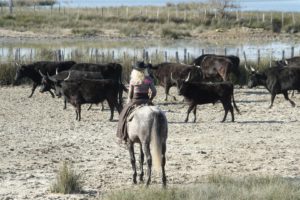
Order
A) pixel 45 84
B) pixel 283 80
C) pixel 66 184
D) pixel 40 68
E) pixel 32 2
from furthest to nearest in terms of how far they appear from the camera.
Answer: pixel 32 2
pixel 40 68
pixel 45 84
pixel 283 80
pixel 66 184

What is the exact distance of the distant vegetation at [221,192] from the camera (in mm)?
10633

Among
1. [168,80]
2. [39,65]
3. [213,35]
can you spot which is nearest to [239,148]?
[168,80]

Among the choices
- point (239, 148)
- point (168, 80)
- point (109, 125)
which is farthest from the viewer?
point (168, 80)

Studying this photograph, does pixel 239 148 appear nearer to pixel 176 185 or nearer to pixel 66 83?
pixel 176 185

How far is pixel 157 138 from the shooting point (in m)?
11.5

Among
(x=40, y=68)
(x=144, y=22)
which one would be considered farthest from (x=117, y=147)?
(x=144, y=22)

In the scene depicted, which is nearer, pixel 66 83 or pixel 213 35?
pixel 66 83

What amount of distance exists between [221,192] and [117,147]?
511cm

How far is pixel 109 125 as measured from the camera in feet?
62.0

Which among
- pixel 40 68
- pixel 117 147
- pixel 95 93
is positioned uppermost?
pixel 95 93

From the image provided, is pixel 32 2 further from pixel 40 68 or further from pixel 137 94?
pixel 137 94

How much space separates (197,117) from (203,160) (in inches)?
234

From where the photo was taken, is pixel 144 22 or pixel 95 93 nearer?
pixel 95 93

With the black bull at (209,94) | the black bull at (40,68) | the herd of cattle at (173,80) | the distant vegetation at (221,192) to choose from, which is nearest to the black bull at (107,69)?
the herd of cattle at (173,80)
